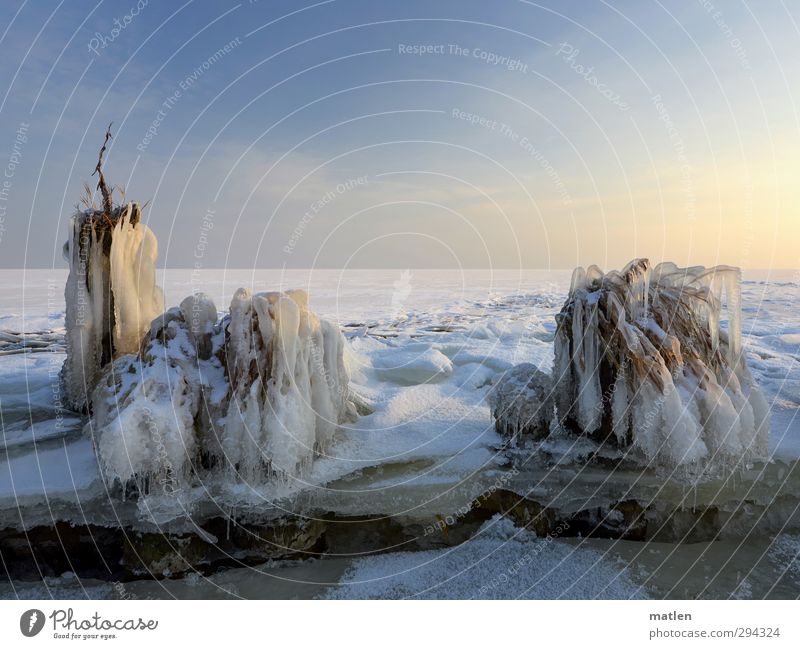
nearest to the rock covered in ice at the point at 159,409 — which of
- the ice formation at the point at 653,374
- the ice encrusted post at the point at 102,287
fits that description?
the ice encrusted post at the point at 102,287

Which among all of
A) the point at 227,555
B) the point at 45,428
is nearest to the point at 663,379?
the point at 227,555

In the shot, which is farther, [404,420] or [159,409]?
[404,420]

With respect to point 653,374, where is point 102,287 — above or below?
above

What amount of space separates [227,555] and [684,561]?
3951 mm

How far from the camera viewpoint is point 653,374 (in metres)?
4.50

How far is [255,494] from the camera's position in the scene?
167 inches

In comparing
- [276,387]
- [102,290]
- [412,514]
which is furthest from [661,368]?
[102,290]

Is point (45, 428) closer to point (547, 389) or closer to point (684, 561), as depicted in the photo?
point (547, 389)

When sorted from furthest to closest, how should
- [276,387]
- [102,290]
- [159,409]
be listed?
[102,290]
[276,387]
[159,409]

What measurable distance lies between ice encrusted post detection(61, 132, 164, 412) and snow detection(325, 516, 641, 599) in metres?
3.47

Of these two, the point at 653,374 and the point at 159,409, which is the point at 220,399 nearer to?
the point at 159,409

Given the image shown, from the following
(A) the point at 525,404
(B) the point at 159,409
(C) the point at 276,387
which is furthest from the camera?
(A) the point at 525,404

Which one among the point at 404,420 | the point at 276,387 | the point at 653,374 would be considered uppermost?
the point at 653,374

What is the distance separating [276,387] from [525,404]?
242 cm
